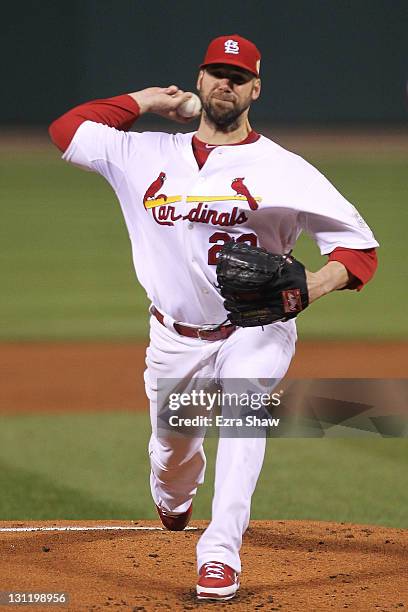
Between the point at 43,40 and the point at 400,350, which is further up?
the point at 43,40

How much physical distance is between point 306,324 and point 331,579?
6.70 metres

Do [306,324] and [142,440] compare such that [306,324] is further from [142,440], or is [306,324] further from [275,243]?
[275,243]

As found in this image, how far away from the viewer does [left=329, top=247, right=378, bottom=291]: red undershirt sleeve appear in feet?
13.2

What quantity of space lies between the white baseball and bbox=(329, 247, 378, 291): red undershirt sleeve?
0.86 metres

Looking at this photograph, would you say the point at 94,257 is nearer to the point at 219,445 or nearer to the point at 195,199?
the point at 195,199

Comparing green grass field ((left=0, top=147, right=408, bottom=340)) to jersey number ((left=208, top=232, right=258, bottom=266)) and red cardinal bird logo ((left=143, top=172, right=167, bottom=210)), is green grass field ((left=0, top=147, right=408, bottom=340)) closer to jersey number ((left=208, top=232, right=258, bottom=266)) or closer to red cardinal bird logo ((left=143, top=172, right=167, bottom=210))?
red cardinal bird logo ((left=143, top=172, right=167, bottom=210))

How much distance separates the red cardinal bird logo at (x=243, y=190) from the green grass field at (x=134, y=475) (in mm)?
1963

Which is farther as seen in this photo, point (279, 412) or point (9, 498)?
point (279, 412)

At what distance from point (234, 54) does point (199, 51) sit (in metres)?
21.8

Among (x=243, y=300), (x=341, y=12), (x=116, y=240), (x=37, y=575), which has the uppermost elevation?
(x=341, y=12)

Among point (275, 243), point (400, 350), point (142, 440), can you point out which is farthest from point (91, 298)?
point (275, 243)

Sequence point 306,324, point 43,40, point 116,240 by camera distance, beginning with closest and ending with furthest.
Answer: point 306,324 → point 116,240 → point 43,40

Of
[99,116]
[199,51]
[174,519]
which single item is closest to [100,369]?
[174,519]

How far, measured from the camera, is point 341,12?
25.5 meters
